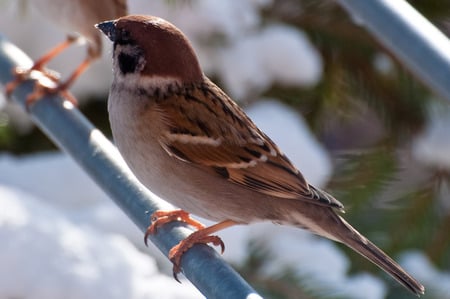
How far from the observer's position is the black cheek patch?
65.7 inches

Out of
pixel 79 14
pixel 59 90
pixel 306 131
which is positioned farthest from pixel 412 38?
pixel 306 131

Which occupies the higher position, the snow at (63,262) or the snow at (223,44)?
the snow at (223,44)

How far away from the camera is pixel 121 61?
1.69 metres

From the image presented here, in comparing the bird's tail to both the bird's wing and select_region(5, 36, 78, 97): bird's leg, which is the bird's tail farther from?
select_region(5, 36, 78, 97): bird's leg

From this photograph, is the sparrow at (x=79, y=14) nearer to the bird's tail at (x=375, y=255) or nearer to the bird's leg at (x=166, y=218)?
the bird's leg at (x=166, y=218)

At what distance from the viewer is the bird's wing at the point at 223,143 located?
5.61 ft

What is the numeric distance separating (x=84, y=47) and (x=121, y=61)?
3.43 feet

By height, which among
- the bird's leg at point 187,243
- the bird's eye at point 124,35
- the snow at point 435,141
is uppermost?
the bird's eye at point 124,35

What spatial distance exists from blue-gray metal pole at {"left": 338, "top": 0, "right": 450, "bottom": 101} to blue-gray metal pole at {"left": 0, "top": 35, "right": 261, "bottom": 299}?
374 millimetres

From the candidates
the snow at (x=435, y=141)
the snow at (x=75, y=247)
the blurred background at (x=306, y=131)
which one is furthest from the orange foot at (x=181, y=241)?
the snow at (x=435, y=141)

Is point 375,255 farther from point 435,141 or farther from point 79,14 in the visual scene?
point 435,141

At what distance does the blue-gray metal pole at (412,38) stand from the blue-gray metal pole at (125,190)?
37cm

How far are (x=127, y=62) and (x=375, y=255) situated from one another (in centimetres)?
52

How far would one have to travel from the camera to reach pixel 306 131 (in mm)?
2701
